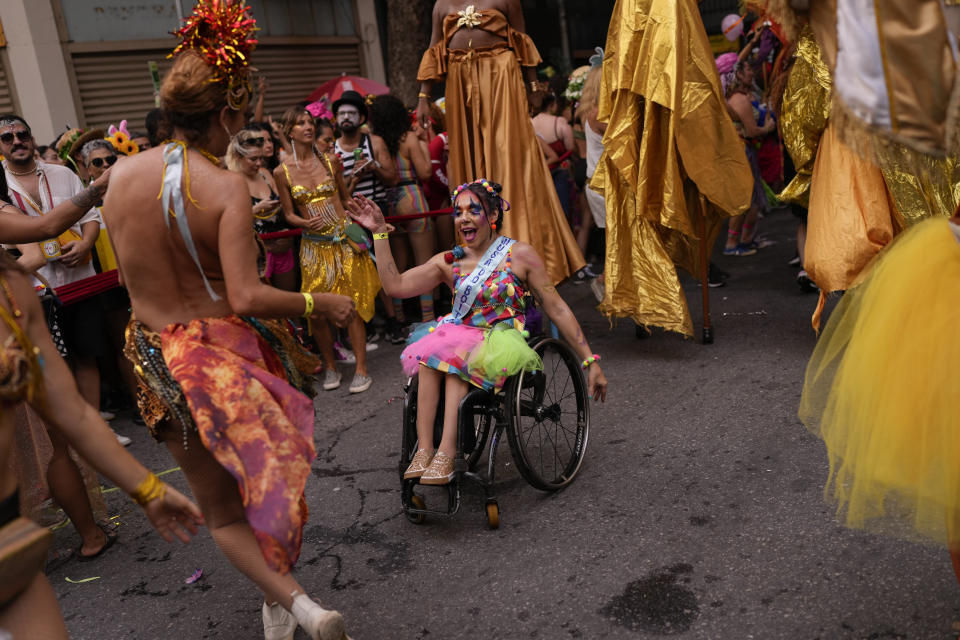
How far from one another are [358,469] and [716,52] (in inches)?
513

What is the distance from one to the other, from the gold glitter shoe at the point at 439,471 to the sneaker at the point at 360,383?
237 cm

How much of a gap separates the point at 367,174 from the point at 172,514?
199 inches

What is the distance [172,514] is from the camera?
6.72ft

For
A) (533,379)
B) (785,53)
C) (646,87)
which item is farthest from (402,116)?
(533,379)

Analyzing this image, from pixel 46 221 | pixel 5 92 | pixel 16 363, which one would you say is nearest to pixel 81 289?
pixel 46 221

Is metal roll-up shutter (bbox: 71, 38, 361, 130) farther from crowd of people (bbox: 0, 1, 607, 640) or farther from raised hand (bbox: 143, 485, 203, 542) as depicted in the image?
raised hand (bbox: 143, 485, 203, 542)

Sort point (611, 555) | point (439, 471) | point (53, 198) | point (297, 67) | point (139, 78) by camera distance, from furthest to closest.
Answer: point (297, 67) < point (139, 78) < point (53, 198) < point (439, 471) < point (611, 555)

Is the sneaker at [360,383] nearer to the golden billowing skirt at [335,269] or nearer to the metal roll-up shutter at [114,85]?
the golden billowing skirt at [335,269]

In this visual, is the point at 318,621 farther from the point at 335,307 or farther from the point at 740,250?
the point at 740,250

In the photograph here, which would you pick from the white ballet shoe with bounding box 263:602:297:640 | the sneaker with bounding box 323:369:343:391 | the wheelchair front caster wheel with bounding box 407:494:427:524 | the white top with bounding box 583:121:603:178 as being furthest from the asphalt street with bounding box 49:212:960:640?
the white top with bounding box 583:121:603:178

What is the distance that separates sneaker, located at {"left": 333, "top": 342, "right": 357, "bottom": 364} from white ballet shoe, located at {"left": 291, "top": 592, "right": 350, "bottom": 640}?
4.11 metres

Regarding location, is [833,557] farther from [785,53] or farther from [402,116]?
[402,116]

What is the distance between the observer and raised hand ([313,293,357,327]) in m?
2.64

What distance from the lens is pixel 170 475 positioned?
15.3ft
